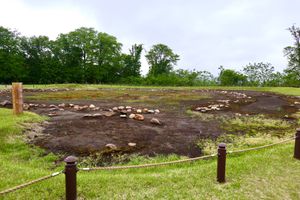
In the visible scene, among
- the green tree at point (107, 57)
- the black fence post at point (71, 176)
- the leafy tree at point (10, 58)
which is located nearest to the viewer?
the black fence post at point (71, 176)

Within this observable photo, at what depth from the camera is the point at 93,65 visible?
55281 millimetres

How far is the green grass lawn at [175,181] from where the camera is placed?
181 inches

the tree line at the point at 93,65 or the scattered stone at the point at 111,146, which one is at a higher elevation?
the tree line at the point at 93,65

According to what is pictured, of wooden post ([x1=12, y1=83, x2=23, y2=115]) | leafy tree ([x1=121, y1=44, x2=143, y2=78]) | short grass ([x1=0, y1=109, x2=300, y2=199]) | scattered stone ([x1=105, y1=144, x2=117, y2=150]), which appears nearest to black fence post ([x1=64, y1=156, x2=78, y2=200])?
short grass ([x1=0, y1=109, x2=300, y2=199])

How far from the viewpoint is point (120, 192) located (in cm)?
466

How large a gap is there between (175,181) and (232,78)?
163 ft

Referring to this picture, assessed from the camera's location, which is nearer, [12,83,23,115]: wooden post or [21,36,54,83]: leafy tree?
[12,83,23,115]: wooden post

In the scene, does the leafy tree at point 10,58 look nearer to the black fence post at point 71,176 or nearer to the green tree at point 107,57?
the green tree at point 107,57

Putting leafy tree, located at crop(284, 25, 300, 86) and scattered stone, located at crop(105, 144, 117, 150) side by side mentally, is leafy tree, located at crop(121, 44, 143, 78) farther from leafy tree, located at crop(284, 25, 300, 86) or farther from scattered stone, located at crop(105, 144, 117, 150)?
scattered stone, located at crop(105, 144, 117, 150)

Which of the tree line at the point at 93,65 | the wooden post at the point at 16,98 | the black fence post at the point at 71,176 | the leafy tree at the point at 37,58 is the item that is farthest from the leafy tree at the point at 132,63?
the black fence post at the point at 71,176

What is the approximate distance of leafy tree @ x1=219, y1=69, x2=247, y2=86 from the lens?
5162 centimetres

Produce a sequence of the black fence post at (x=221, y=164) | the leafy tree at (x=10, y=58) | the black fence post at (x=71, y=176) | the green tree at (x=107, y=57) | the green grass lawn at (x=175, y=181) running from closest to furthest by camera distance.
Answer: the black fence post at (x=71, y=176) → the green grass lawn at (x=175, y=181) → the black fence post at (x=221, y=164) → the leafy tree at (x=10, y=58) → the green tree at (x=107, y=57)

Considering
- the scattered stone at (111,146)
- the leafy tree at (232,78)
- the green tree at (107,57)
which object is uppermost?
the green tree at (107,57)

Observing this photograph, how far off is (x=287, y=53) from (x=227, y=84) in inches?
514
